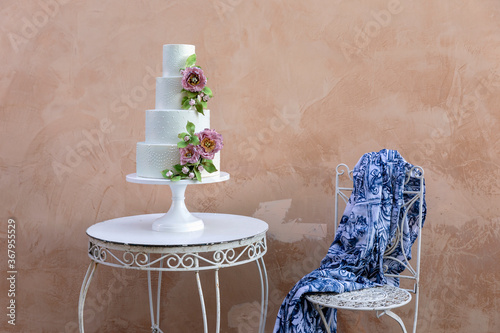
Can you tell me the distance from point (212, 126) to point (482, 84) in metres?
1.51

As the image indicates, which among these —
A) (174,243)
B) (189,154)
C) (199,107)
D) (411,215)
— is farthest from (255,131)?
(174,243)

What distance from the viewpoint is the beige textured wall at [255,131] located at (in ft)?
9.75

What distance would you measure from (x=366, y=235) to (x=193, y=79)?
3.65 ft

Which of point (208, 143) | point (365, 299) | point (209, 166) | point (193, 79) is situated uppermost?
point (193, 79)

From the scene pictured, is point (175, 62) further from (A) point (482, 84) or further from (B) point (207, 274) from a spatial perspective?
(A) point (482, 84)

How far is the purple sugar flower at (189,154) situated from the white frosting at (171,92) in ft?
0.74

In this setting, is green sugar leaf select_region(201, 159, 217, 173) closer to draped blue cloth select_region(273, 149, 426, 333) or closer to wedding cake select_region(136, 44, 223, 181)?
wedding cake select_region(136, 44, 223, 181)

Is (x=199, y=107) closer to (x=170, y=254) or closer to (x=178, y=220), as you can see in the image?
(x=178, y=220)

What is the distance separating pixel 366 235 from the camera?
8.59 ft

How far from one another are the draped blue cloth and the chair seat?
68mm

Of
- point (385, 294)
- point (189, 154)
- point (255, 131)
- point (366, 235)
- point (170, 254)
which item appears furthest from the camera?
point (255, 131)

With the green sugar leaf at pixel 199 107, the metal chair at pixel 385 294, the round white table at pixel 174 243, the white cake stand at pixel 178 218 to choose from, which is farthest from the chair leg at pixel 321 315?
the green sugar leaf at pixel 199 107

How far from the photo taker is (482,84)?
2.94 metres

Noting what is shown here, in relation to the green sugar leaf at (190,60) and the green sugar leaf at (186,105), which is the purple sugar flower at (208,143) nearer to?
the green sugar leaf at (186,105)
